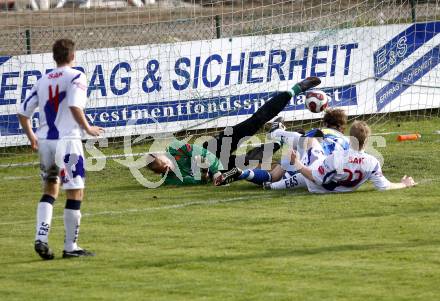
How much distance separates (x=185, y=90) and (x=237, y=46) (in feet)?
4.27

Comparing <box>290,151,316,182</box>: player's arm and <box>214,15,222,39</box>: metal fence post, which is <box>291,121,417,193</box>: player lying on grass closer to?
<box>290,151,316,182</box>: player's arm

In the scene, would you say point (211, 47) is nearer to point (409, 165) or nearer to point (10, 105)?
point (10, 105)

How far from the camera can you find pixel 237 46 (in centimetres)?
1983

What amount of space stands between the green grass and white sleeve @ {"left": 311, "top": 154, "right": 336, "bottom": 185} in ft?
0.76

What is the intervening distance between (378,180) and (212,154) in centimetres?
281

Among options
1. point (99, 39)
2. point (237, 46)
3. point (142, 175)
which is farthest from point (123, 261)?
point (99, 39)

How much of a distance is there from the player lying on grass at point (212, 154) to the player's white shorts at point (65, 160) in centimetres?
464

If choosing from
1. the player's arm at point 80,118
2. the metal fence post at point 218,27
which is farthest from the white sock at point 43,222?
the metal fence post at point 218,27

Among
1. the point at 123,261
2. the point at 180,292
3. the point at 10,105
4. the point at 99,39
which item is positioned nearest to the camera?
the point at 180,292

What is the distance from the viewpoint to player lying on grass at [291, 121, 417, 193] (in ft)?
43.3

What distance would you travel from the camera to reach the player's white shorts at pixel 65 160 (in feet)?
33.0

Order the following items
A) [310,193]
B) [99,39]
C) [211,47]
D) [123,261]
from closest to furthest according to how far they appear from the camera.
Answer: [123,261]
[310,193]
[211,47]
[99,39]

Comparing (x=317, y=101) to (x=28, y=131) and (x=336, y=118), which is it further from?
(x=28, y=131)

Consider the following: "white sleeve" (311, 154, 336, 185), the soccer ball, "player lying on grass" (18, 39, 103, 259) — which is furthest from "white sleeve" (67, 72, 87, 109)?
the soccer ball
